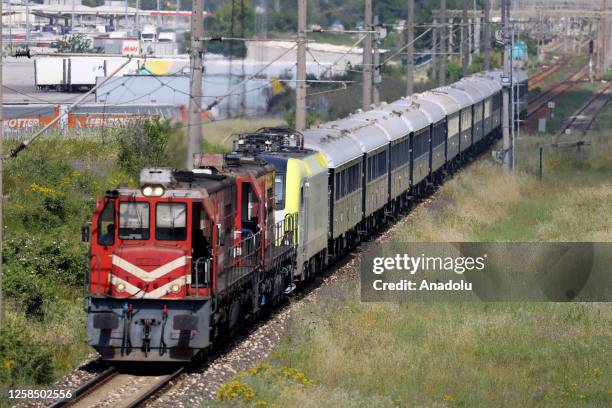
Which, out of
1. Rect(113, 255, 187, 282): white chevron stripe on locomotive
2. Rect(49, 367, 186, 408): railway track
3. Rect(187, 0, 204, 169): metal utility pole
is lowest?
Rect(49, 367, 186, 408): railway track

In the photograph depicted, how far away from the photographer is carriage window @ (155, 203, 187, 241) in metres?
19.1

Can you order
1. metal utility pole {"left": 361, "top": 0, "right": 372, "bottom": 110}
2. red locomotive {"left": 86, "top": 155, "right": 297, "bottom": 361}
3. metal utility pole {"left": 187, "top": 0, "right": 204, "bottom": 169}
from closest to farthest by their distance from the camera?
1. red locomotive {"left": 86, "top": 155, "right": 297, "bottom": 361}
2. metal utility pole {"left": 187, "top": 0, "right": 204, "bottom": 169}
3. metal utility pole {"left": 361, "top": 0, "right": 372, "bottom": 110}

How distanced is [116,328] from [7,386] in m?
1.86

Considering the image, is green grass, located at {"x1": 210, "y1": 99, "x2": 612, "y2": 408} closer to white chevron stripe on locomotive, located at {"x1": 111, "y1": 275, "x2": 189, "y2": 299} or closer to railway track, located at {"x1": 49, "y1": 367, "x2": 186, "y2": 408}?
railway track, located at {"x1": 49, "y1": 367, "x2": 186, "y2": 408}

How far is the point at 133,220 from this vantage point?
19.2 m

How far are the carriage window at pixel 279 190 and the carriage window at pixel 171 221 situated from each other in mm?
6224

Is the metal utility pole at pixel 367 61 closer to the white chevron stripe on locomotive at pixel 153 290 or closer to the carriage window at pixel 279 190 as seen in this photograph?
the carriage window at pixel 279 190

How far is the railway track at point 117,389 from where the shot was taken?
17641 millimetres

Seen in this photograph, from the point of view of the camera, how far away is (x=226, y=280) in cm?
2045

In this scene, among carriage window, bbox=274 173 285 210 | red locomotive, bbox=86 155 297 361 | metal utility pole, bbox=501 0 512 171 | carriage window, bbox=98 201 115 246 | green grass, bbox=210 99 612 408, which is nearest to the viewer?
green grass, bbox=210 99 612 408

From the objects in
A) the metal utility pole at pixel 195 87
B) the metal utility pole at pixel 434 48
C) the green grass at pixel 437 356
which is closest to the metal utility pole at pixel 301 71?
the metal utility pole at pixel 195 87

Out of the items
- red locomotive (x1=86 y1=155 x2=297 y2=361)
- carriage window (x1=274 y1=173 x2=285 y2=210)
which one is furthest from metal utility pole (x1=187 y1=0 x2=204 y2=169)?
red locomotive (x1=86 y1=155 x2=297 y2=361)

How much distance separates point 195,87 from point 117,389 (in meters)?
8.38

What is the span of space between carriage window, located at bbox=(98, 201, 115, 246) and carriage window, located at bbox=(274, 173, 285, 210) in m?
6.47
